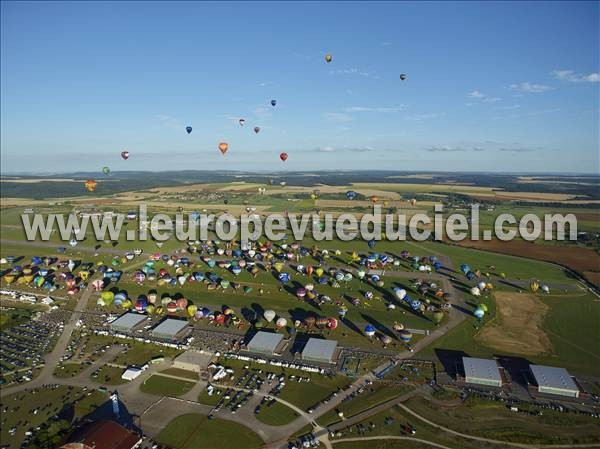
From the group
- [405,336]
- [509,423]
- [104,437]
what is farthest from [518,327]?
[104,437]

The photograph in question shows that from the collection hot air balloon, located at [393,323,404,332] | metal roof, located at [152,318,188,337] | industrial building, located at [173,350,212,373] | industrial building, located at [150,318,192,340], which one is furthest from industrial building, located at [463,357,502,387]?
metal roof, located at [152,318,188,337]

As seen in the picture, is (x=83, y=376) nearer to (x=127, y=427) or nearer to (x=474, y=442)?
(x=127, y=427)

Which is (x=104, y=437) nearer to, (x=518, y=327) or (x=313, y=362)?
(x=313, y=362)

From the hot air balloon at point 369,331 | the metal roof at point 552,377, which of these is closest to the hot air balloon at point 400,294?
the hot air balloon at point 369,331

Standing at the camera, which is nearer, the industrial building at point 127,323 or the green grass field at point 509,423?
the green grass field at point 509,423

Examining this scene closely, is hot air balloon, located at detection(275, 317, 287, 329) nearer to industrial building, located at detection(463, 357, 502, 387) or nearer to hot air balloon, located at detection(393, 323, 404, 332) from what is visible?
hot air balloon, located at detection(393, 323, 404, 332)

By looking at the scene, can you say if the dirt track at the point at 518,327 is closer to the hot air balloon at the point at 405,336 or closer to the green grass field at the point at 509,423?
the hot air balloon at the point at 405,336
